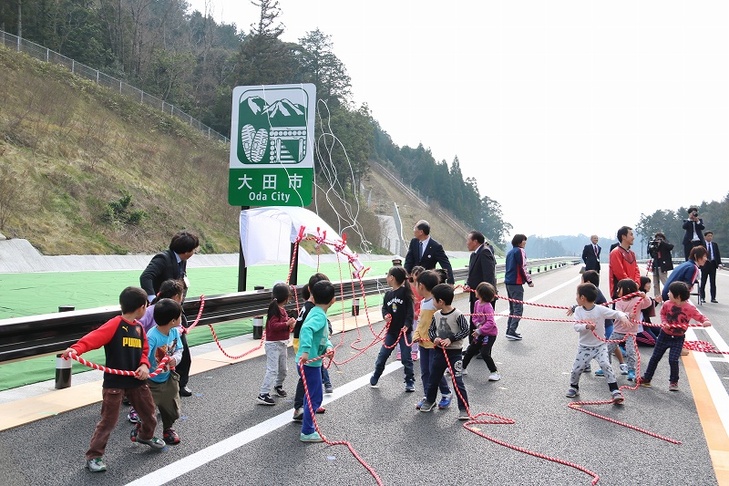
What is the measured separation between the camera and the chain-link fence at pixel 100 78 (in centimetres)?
3588

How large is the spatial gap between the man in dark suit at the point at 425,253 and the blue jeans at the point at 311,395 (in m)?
3.76

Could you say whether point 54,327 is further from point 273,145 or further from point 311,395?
point 273,145

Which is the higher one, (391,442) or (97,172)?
(97,172)

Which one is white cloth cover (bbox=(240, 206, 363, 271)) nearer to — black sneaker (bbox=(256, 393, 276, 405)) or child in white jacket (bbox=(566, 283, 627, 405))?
child in white jacket (bbox=(566, 283, 627, 405))

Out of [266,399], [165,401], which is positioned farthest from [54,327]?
[266,399]

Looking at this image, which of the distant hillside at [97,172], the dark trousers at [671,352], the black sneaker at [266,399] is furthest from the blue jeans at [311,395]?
the distant hillside at [97,172]

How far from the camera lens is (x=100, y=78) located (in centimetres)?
4128

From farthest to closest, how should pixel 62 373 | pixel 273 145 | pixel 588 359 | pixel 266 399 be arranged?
pixel 273 145
pixel 588 359
pixel 62 373
pixel 266 399

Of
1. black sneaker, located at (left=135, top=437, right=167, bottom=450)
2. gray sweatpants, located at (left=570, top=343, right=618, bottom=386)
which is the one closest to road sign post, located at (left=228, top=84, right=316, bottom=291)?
gray sweatpants, located at (left=570, top=343, right=618, bottom=386)

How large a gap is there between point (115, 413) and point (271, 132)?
7.97 meters

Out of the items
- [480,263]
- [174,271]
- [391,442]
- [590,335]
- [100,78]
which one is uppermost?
[100,78]

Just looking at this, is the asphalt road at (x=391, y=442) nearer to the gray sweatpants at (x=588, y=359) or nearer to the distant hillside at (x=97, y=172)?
the gray sweatpants at (x=588, y=359)

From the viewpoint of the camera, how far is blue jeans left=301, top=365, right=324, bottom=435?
4.72 metres

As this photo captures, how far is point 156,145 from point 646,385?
36170 mm
